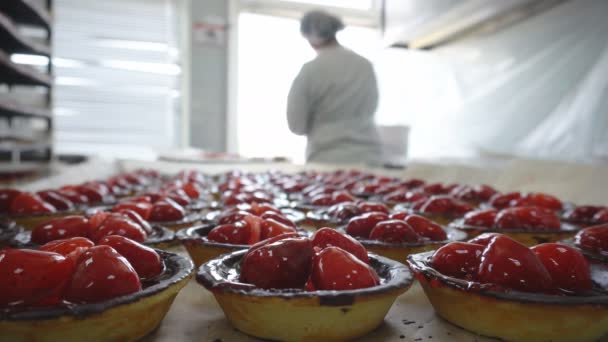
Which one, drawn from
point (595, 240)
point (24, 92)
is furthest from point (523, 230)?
point (24, 92)

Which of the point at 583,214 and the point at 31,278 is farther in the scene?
the point at 583,214

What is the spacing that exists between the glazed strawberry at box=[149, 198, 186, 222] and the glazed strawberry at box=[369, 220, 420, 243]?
1.94ft

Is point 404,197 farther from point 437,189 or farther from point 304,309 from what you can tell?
point 304,309

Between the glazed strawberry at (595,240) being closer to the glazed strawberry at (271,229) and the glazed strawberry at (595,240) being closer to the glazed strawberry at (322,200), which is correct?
the glazed strawberry at (271,229)

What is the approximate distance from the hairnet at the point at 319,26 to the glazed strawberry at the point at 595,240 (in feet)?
10.0

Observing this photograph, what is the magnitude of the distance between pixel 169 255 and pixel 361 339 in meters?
0.36

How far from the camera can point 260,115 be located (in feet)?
24.4

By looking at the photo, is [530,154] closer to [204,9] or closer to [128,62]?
[204,9]

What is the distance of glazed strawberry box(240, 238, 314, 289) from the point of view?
73cm

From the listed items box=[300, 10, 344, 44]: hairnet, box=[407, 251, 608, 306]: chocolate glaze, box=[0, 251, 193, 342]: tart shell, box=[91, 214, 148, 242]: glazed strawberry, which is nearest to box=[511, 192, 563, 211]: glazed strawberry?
box=[407, 251, 608, 306]: chocolate glaze

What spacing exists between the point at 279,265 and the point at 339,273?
0.09 metres

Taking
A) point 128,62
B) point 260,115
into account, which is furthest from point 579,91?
point 128,62

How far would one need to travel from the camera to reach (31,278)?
0.66m

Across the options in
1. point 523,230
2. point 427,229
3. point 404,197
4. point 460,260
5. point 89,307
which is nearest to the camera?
point 89,307
